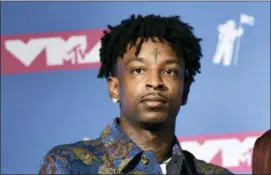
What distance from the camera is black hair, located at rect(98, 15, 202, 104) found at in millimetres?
2158

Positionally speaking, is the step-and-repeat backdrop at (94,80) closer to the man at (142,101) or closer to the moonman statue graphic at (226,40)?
the moonman statue graphic at (226,40)

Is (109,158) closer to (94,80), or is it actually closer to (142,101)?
(142,101)

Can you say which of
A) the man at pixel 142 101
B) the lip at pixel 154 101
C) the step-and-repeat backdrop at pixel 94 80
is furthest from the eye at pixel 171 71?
the step-and-repeat backdrop at pixel 94 80

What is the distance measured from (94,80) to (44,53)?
0.32 m

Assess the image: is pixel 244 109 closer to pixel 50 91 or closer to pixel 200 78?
pixel 200 78

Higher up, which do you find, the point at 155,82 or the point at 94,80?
the point at 94,80

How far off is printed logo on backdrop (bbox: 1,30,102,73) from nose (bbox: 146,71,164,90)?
1609 mm

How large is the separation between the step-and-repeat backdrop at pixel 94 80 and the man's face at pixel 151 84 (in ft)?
4.72

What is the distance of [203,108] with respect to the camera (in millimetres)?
3619

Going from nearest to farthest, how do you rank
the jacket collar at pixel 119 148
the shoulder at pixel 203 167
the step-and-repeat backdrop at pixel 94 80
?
1. the jacket collar at pixel 119 148
2. the shoulder at pixel 203 167
3. the step-and-repeat backdrop at pixel 94 80

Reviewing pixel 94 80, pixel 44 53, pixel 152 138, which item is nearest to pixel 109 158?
pixel 152 138

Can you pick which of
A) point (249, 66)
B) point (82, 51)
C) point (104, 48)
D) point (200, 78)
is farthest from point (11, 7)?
point (104, 48)

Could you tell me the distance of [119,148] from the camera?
218 centimetres

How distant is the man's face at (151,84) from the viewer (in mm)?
2049
